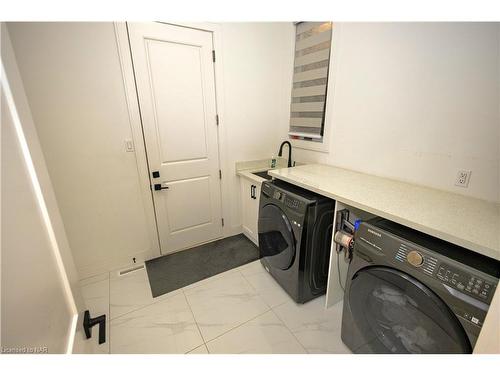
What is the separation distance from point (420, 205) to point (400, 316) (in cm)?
56

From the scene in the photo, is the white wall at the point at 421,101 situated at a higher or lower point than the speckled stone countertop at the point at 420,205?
higher

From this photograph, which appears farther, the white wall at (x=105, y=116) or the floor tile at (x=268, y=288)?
the floor tile at (x=268, y=288)

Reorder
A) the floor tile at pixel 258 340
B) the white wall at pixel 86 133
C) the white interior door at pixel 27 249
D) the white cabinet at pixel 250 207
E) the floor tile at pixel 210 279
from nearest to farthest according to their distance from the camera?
the white interior door at pixel 27 249
the floor tile at pixel 258 340
the white wall at pixel 86 133
the floor tile at pixel 210 279
the white cabinet at pixel 250 207

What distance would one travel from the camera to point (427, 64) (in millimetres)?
1332

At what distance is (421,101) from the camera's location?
1387 mm

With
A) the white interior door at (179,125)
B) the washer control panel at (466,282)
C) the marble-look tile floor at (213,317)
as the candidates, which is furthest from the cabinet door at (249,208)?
the washer control panel at (466,282)

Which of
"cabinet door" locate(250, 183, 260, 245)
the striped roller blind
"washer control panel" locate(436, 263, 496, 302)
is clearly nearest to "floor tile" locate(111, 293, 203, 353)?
"cabinet door" locate(250, 183, 260, 245)

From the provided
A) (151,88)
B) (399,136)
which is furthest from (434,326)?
(151,88)

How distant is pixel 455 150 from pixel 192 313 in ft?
6.68

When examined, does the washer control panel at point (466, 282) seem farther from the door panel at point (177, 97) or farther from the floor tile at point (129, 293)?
the door panel at point (177, 97)

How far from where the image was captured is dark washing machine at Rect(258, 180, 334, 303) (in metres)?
1.45

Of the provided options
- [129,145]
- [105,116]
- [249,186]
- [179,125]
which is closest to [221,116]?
[179,125]

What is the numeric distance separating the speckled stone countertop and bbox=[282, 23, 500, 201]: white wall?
0.41 feet

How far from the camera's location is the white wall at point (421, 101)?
1159 mm
